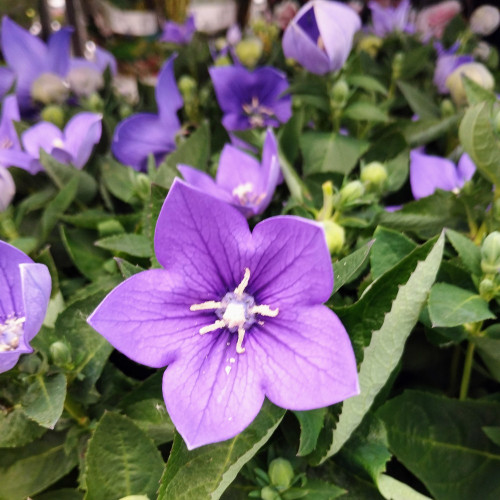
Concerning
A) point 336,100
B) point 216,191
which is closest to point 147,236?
point 216,191

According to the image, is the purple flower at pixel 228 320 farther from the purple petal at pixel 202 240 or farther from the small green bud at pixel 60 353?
the small green bud at pixel 60 353

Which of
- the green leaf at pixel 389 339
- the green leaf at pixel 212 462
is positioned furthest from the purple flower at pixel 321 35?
the green leaf at pixel 212 462

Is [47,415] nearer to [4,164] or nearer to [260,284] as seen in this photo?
[260,284]

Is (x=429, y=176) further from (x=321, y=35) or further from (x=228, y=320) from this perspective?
(x=228, y=320)

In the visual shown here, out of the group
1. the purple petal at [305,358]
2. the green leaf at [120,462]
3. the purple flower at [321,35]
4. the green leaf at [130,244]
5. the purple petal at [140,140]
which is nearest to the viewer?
the purple petal at [305,358]

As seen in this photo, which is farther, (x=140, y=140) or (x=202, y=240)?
(x=140, y=140)

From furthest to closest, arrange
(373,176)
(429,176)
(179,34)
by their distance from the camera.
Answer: (179,34)
(429,176)
(373,176)

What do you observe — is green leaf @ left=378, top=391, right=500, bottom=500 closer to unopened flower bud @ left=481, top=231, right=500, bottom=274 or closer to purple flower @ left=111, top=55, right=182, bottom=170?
unopened flower bud @ left=481, top=231, right=500, bottom=274

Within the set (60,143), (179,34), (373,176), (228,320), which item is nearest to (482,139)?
(373,176)
